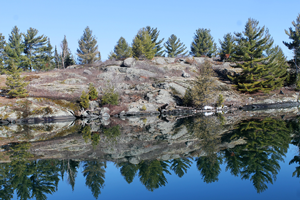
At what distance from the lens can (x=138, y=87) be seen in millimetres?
36844

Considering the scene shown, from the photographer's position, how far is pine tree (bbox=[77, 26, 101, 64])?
53.0m

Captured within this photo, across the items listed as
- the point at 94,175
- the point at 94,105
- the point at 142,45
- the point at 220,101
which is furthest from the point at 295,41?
the point at 94,175

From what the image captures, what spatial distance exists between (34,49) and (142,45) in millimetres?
25497

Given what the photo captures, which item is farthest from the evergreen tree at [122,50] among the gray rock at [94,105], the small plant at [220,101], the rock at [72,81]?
the small plant at [220,101]

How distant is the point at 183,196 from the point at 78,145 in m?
7.38

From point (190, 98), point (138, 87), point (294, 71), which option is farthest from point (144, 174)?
point (294, 71)

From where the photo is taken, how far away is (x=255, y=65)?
→ 37.2 metres

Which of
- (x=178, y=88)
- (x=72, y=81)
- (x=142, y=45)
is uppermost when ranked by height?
(x=142, y=45)

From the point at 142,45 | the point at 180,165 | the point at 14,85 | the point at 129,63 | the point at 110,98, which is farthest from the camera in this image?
the point at 142,45

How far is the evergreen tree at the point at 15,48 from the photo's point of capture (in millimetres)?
45781

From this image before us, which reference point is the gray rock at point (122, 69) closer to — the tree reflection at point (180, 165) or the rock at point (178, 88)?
the rock at point (178, 88)

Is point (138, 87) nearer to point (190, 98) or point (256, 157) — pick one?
point (190, 98)

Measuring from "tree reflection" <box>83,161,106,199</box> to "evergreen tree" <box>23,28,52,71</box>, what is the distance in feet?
161

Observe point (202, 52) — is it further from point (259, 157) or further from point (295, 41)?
point (259, 157)
